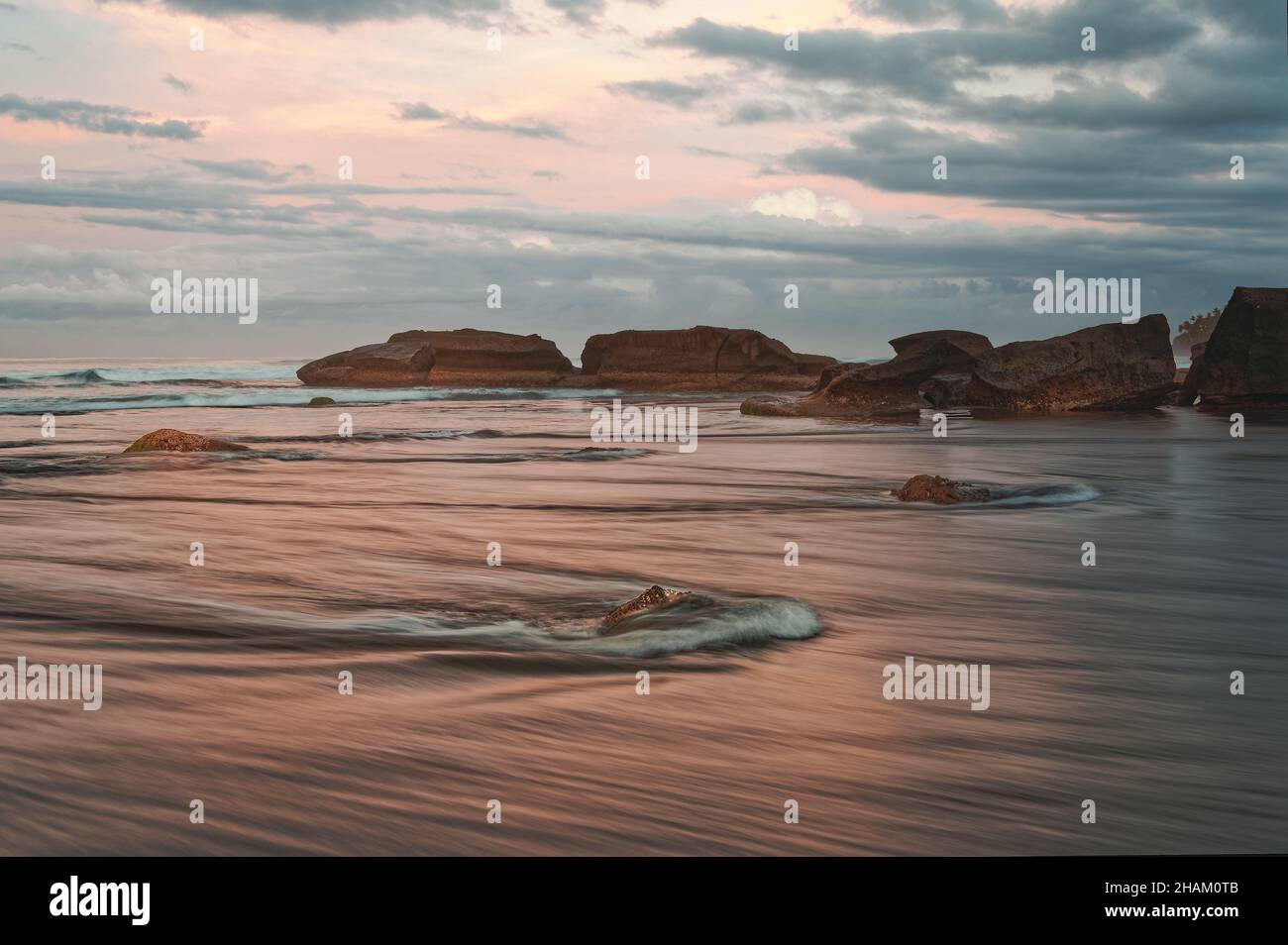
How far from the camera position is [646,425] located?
30906 millimetres

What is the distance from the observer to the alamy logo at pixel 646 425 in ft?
77.8

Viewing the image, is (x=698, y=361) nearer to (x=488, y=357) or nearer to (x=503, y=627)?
(x=488, y=357)

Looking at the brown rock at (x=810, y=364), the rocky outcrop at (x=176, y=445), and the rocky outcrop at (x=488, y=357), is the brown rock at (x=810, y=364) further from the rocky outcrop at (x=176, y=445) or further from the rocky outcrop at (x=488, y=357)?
the rocky outcrop at (x=176, y=445)

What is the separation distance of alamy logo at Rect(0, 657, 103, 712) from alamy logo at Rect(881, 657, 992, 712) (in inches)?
127

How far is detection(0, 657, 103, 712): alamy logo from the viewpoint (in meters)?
4.48

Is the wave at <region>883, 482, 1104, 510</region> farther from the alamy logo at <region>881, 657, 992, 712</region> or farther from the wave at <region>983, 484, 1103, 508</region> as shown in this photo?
the alamy logo at <region>881, 657, 992, 712</region>

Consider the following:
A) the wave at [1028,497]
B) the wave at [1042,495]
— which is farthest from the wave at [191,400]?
the wave at [1042,495]
